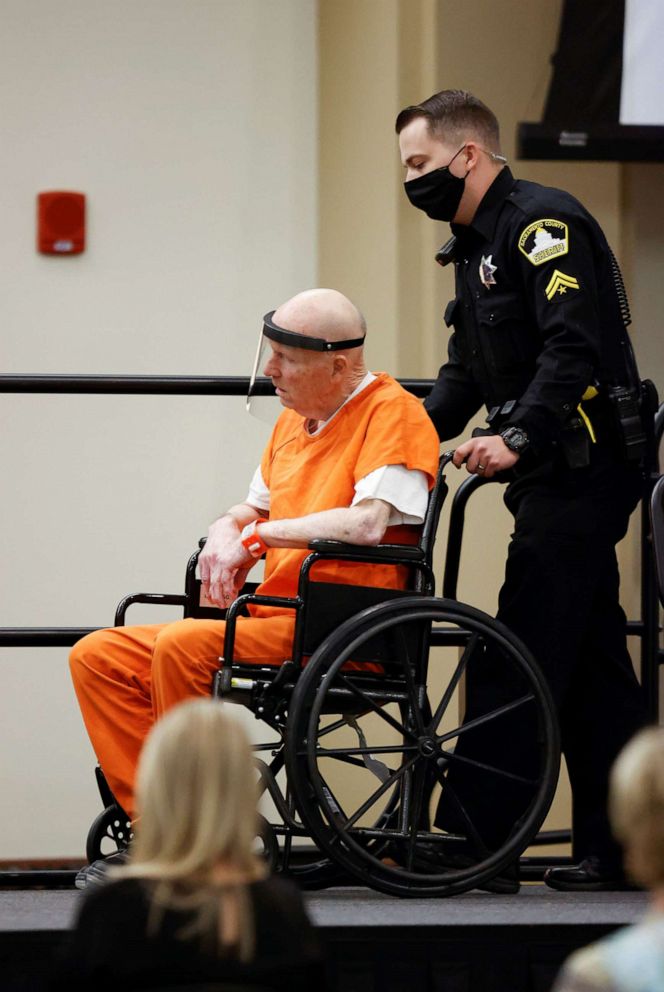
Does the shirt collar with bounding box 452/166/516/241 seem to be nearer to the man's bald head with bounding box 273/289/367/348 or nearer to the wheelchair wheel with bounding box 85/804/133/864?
the man's bald head with bounding box 273/289/367/348

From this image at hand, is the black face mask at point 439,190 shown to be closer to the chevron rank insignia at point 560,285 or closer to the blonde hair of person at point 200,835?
the chevron rank insignia at point 560,285

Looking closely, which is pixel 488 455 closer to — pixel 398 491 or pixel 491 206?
pixel 398 491

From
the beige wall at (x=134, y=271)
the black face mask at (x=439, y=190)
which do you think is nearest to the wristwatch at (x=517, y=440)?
the black face mask at (x=439, y=190)

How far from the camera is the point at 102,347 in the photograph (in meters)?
4.33

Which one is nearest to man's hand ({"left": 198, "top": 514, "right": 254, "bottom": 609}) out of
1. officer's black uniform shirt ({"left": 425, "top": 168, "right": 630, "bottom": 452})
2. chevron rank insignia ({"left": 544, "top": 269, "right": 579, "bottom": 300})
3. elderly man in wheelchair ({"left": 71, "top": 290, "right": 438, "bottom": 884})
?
elderly man in wheelchair ({"left": 71, "top": 290, "right": 438, "bottom": 884})

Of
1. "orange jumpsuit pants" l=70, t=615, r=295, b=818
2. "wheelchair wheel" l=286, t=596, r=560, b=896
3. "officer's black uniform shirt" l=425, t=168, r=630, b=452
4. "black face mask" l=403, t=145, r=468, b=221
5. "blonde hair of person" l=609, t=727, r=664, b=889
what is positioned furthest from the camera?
"black face mask" l=403, t=145, r=468, b=221

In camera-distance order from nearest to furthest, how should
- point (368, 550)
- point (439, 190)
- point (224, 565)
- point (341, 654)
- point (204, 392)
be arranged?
point (341, 654)
point (368, 550)
point (224, 565)
point (439, 190)
point (204, 392)

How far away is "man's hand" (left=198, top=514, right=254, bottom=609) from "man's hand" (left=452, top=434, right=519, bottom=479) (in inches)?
14.8

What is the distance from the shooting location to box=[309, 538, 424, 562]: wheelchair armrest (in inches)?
84.5

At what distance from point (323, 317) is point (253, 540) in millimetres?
374

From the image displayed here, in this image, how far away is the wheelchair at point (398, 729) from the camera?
6.75 ft

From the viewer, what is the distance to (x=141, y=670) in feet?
7.45

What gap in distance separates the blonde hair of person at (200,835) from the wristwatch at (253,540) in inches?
44.5

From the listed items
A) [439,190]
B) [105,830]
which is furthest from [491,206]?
[105,830]
